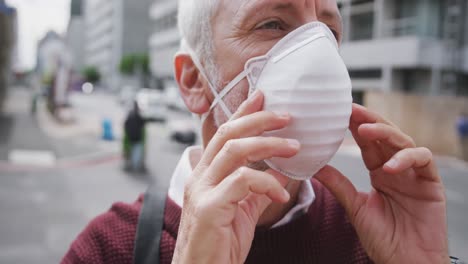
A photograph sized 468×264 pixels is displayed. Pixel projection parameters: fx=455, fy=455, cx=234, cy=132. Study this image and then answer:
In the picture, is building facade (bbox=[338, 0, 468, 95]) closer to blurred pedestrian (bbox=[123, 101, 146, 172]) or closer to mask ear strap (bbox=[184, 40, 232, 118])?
blurred pedestrian (bbox=[123, 101, 146, 172])

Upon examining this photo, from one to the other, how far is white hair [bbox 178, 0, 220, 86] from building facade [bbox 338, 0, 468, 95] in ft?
65.7

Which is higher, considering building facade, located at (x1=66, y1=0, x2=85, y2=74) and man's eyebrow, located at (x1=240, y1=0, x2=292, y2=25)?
building facade, located at (x1=66, y1=0, x2=85, y2=74)

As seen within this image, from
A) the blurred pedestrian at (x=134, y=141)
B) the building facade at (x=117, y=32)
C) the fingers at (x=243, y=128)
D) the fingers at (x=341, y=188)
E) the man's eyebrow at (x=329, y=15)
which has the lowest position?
the blurred pedestrian at (x=134, y=141)

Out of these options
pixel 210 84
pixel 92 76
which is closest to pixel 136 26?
pixel 92 76

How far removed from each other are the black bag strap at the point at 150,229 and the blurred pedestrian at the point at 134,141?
27.2 ft

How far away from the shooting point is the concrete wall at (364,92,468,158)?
38.6ft

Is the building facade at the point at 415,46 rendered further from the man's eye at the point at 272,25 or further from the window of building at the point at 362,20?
the man's eye at the point at 272,25

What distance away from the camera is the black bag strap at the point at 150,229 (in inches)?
51.6

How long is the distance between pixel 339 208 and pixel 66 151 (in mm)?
11625

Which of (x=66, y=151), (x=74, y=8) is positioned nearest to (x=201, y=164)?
(x=66, y=151)

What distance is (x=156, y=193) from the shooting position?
1494mm

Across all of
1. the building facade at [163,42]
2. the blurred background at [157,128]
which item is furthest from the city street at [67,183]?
the building facade at [163,42]

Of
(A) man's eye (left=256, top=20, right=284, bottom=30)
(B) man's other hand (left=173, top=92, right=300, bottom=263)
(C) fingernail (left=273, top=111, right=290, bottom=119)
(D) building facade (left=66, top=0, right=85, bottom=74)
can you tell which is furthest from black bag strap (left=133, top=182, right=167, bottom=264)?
(D) building facade (left=66, top=0, right=85, bottom=74)

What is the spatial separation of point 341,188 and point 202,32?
2.09 feet
